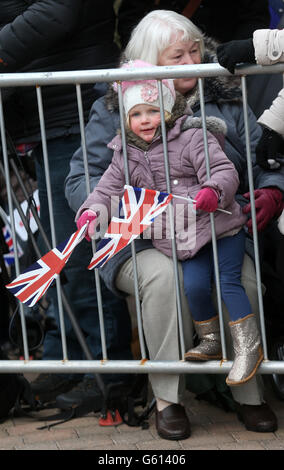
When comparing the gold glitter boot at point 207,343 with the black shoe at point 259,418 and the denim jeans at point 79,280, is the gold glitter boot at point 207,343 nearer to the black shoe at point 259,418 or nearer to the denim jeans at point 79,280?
the black shoe at point 259,418

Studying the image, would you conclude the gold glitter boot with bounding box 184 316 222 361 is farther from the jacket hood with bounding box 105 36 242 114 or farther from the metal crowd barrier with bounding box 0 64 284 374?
the jacket hood with bounding box 105 36 242 114

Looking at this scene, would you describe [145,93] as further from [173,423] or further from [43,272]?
[173,423]

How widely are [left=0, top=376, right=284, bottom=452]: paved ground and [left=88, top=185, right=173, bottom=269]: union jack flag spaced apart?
34.9 inches

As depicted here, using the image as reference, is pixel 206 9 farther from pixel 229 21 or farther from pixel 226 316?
pixel 226 316

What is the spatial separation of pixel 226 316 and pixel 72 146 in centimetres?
127

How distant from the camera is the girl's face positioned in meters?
4.32

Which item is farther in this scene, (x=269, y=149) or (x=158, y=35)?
(x=158, y=35)

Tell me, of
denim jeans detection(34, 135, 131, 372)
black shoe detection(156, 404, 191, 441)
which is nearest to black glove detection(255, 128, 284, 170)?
denim jeans detection(34, 135, 131, 372)

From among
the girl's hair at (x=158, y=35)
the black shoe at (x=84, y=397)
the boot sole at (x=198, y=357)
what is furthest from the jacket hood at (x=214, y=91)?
the black shoe at (x=84, y=397)

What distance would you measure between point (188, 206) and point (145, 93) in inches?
21.4

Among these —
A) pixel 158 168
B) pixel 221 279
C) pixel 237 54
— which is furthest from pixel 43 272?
pixel 237 54

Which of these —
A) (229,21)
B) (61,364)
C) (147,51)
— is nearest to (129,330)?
(61,364)

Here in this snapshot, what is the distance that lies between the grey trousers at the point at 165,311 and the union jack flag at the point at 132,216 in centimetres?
27

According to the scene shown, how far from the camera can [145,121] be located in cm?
432
